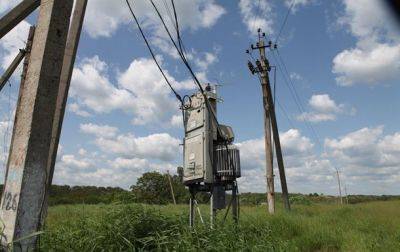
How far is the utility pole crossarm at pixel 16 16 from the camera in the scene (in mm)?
6012

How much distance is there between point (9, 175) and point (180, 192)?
178 ft

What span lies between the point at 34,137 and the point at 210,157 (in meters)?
4.87

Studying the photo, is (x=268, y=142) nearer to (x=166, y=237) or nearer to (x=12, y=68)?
(x=12, y=68)

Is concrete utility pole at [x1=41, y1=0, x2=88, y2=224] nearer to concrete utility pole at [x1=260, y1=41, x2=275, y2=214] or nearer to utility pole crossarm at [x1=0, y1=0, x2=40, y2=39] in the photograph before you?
utility pole crossarm at [x1=0, y1=0, x2=40, y2=39]

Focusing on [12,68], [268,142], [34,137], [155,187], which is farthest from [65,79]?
[155,187]

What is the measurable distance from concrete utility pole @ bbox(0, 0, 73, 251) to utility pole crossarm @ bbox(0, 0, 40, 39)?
75.4 inches

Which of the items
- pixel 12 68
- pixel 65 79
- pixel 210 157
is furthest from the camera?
pixel 12 68

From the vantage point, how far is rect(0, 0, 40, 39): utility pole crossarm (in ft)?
19.7

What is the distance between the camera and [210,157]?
847 cm

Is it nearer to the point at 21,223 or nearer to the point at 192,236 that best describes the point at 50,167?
the point at 21,223

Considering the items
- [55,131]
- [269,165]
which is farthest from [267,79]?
[55,131]

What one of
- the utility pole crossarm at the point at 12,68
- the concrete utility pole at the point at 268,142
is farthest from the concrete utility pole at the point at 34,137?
the concrete utility pole at the point at 268,142

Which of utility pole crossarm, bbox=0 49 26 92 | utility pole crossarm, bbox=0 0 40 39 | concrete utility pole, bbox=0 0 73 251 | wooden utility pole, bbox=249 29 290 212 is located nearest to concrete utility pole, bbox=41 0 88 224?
utility pole crossarm, bbox=0 0 40 39

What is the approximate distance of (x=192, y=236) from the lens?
19.9 feet
